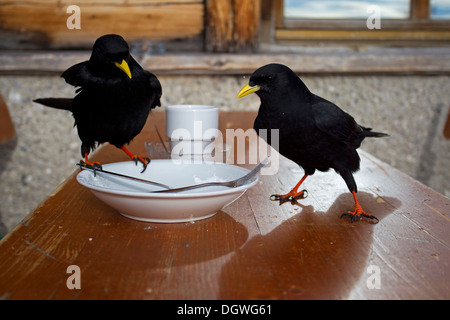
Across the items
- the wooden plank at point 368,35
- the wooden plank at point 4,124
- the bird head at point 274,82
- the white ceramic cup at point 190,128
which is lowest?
the wooden plank at point 4,124

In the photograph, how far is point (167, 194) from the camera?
3.03 ft

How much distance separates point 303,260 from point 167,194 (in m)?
0.29

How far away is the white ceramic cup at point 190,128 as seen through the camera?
1.52 m

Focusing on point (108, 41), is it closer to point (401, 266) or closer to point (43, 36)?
point (401, 266)

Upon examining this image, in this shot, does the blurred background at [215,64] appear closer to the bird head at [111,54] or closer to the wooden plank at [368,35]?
the wooden plank at [368,35]

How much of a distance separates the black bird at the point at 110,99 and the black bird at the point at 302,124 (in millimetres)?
377

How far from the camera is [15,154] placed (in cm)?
365

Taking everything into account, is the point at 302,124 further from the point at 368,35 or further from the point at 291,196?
the point at 368,35

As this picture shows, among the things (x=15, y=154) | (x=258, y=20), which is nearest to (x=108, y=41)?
(x=258, y=20)

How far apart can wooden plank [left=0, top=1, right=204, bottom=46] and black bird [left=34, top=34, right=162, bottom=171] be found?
6.98 ft

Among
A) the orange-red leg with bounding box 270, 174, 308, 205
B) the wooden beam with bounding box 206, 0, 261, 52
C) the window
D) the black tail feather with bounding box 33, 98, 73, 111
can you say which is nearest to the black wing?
the orange-red leg with bounding box 270, 174, 308, 205

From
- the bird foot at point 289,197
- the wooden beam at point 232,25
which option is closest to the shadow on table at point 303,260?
the bird foot at point 289,197

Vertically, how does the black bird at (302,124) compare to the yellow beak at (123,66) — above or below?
below

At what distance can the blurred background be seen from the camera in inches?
138
